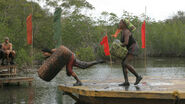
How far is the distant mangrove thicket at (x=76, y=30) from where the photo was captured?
1332 inches

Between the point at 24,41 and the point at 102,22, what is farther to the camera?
the point at 102,22

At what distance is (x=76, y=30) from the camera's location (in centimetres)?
4366

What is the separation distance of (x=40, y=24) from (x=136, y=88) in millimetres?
33916

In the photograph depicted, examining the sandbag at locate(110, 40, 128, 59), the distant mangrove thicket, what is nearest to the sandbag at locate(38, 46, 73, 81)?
the sandbag at locate(110, 40, 128, 59)

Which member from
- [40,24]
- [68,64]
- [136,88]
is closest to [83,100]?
[68,64]

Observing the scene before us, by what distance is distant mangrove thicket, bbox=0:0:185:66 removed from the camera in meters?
33.8

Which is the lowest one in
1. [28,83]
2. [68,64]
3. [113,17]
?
[28,83]

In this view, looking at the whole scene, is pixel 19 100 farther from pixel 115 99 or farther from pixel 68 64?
pixel 115 99

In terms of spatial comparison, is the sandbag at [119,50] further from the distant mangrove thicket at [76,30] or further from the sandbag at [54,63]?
the distant mangrove thicket at [76,30]

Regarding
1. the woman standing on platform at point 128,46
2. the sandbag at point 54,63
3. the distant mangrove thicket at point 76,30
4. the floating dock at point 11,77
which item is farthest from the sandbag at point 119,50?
the distant mangrove thicket at point 76,30

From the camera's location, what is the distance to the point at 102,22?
4844cm

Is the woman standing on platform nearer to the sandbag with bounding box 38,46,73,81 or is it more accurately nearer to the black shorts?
the black shorts

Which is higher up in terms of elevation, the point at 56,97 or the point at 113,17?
the point at 113,17

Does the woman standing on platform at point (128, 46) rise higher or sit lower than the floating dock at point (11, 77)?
higher
